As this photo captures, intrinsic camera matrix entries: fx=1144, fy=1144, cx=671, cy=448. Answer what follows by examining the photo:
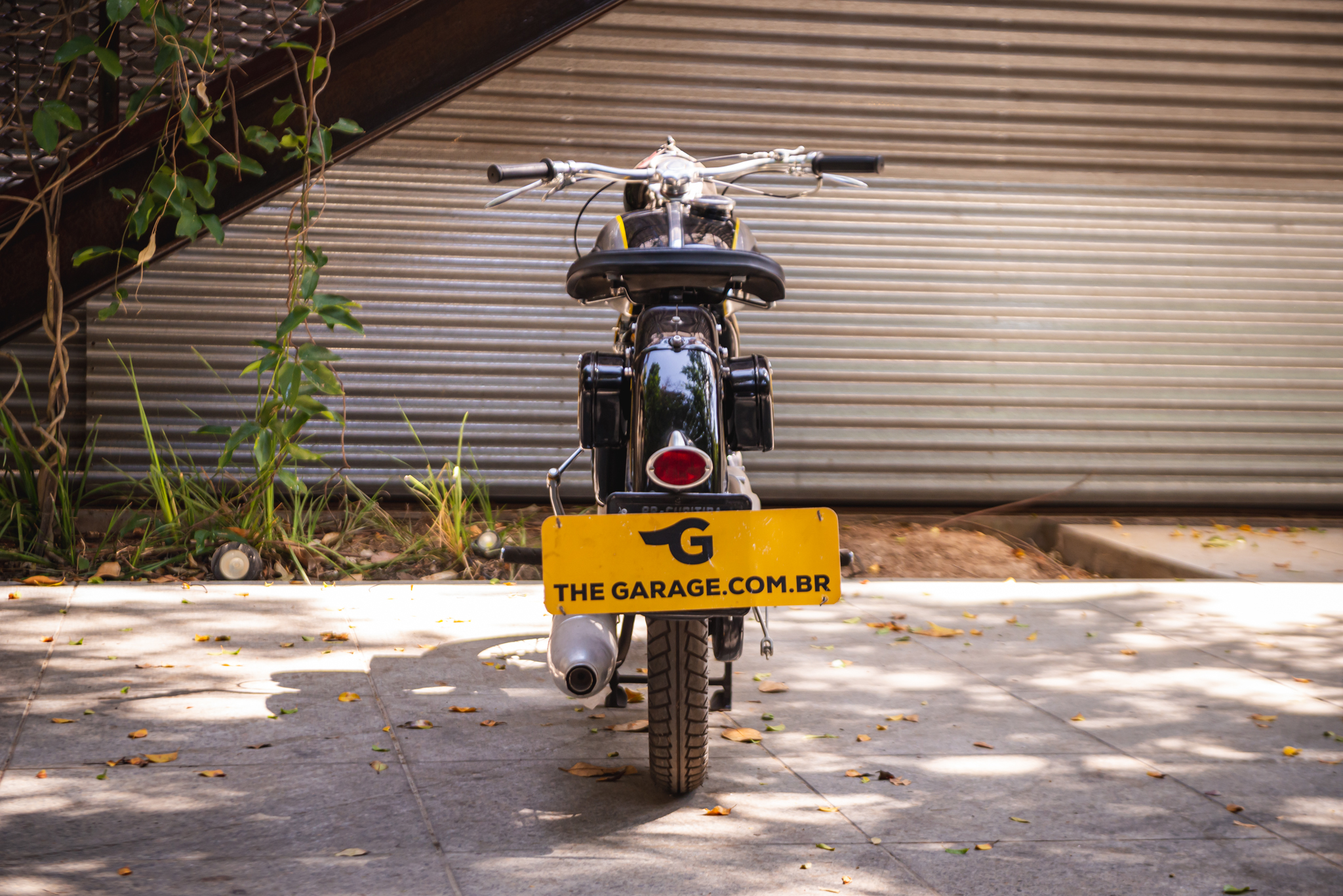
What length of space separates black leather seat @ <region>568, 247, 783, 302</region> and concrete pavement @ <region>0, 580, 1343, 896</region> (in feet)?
4.55

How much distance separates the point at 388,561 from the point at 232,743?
263 centimetres

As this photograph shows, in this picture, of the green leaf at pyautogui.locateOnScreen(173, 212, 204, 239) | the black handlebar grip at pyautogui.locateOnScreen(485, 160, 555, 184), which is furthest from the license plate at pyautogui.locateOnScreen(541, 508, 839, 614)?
the green leaf at pyautogui.locateOnScreen(173, 212, 204, 239)

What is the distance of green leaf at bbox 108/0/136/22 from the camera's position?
4453 millimetres

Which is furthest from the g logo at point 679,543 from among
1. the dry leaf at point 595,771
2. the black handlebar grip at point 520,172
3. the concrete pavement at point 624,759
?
the black handlebar grip at point 520,172

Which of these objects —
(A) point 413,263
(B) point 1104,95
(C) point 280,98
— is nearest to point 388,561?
(A) point 413,263

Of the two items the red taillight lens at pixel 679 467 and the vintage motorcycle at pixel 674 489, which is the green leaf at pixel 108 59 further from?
the red taillight lens at pixel 679 467

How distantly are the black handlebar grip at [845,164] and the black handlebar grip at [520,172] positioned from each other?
34.3 inches

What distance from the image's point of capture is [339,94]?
235 inches

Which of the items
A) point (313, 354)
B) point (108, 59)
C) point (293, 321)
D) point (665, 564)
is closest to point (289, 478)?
point (313, 354)

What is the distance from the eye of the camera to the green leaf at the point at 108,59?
4.81m

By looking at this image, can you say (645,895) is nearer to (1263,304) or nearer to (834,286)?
(834,286)

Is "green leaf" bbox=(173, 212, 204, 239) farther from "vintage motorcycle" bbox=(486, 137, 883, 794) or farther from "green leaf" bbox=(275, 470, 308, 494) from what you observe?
"vintage motorcycle" bbox=(486, 137, 883, 794)

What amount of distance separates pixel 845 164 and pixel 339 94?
3.32 m

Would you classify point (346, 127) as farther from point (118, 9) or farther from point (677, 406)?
point (677, 406)
